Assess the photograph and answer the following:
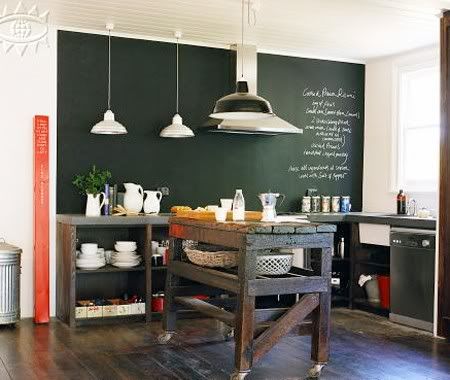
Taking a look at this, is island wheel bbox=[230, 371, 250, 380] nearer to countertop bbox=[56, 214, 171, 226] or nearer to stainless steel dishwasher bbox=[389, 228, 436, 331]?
countertop bbox=[56, 214, 171, 226]

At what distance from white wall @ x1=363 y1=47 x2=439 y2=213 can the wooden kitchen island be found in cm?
305

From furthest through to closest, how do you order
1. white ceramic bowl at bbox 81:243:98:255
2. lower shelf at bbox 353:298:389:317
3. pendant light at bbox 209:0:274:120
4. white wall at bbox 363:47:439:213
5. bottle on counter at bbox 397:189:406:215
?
white wall at bbox 363:47:439:213, bottle on counter at bbox 397:189:406:215, lower shelf at bbox 353:298:389:317, white ceramic bowl at bbox 81:243:98:255, pendant light at bbox 209:0:274:120

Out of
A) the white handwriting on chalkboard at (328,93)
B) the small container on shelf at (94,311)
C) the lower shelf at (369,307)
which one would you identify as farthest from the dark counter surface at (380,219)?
the small container on shelf at (94,311)

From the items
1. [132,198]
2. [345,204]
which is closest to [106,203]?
[132,198]

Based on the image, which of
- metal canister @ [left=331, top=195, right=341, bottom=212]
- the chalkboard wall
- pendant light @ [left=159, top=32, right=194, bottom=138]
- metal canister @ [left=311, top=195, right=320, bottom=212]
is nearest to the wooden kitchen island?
pendant light @ [left=159, top=32, right=194, bottom=138]

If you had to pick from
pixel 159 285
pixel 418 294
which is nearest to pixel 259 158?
pixel 159 285

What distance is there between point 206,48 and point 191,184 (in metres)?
1.45

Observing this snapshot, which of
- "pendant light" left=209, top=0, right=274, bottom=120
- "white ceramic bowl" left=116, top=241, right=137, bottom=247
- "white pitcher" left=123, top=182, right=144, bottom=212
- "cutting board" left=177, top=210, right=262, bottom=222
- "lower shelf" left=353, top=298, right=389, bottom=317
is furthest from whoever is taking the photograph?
"lower shelf" left=353, top=298, right=389, bottom=317

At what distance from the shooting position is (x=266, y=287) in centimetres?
426

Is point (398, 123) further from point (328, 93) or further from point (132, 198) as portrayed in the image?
point (132, 198)

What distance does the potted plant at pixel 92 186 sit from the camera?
6180 millimetres

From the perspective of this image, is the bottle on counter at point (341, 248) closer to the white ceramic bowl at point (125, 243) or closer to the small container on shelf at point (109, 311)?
the white ceramic bowl at point (125, 243)

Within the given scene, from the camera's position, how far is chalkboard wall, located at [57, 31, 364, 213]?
647 centimetres

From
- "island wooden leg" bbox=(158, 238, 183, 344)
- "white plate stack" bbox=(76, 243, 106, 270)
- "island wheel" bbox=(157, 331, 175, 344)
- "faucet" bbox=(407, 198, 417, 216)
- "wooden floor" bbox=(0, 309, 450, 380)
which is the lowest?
Answer: "wooden floor" bbox=(0, 309, 450, 380)
